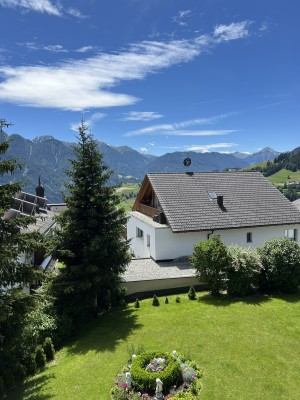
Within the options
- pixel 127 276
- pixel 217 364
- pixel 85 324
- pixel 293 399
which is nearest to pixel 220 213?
pixel 127 276

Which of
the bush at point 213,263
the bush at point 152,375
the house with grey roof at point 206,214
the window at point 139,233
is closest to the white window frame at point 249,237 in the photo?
the house with grey roof at point 206,214

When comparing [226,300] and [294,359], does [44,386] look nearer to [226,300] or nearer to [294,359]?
[294,359]

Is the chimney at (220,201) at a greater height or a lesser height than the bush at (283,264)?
greater

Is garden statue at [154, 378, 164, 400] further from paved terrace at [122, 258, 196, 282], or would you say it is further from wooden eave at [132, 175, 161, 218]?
wooden eave at [132, 175, 161, 218]

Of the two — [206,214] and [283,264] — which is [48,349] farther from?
[206,214]

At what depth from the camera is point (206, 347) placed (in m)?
16.5

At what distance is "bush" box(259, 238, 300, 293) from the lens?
2316cm

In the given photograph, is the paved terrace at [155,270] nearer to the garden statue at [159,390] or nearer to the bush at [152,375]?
the bush at [152,375]

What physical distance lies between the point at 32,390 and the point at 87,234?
9515 mm

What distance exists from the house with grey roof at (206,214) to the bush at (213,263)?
7.11 m

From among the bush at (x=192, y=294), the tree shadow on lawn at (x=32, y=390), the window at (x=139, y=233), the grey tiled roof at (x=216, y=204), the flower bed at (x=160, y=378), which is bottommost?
the tree shadow on lawn at (x=32, y=390)

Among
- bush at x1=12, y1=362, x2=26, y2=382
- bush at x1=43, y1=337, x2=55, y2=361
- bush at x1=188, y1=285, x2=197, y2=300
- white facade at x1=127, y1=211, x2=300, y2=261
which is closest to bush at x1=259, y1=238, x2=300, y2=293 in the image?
bush at x1=188, y1=285, x2=197, y2=300

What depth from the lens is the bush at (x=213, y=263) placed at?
2327cm

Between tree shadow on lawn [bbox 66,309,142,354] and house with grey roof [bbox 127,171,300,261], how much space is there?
35.5 feet
